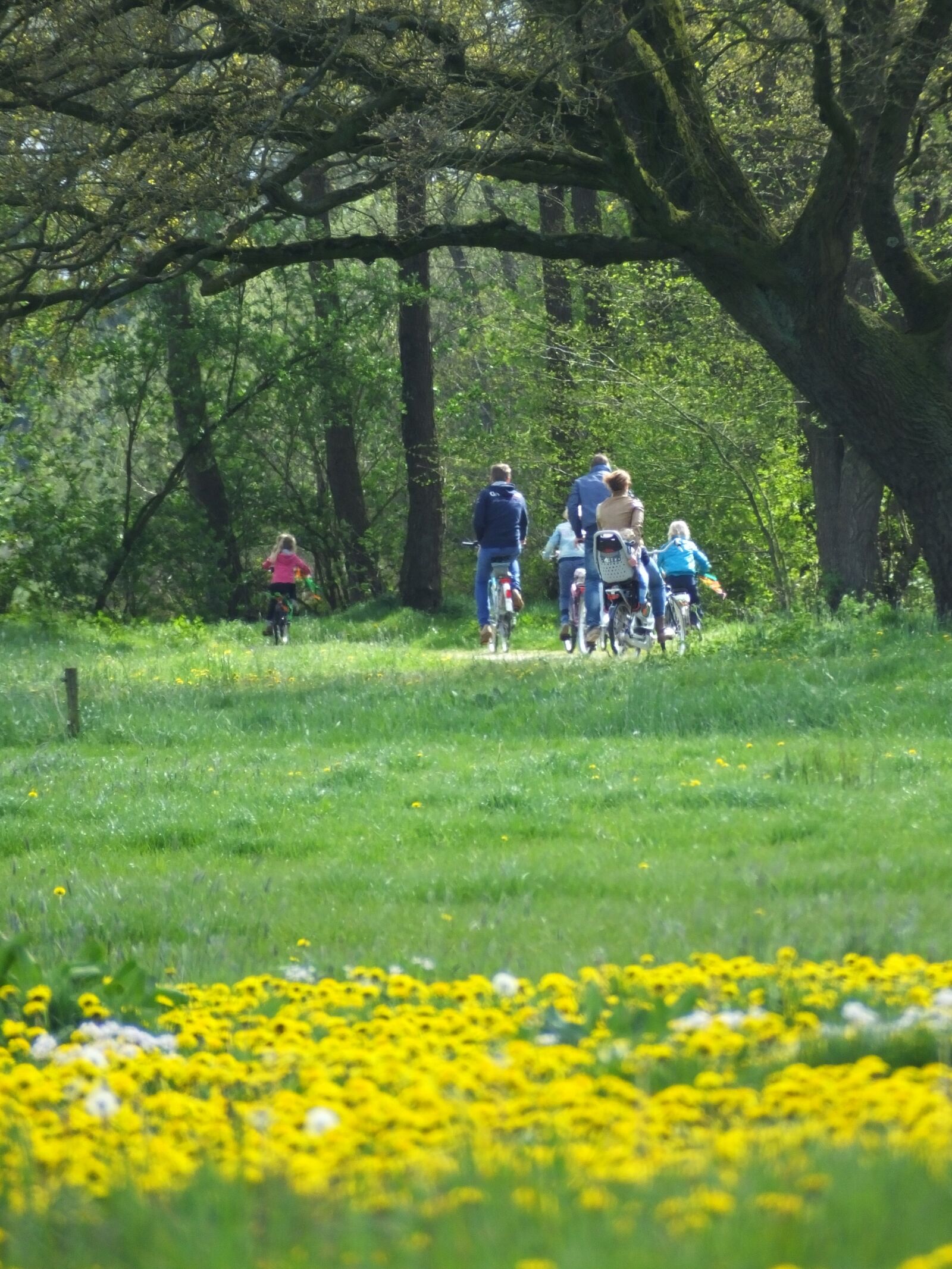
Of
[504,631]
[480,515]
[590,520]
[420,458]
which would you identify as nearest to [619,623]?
[590,520]

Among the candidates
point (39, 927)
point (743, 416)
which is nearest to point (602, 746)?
point (39, 927)

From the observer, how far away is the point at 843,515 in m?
21.7

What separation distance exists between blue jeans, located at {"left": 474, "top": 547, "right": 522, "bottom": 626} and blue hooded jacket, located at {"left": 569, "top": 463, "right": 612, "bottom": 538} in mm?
1746

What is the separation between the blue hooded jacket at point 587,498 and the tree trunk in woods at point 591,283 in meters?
10.8

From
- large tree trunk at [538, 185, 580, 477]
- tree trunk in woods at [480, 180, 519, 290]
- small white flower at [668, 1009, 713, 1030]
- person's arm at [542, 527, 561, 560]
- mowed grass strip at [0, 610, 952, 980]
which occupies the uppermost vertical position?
tree trunk in woods at [480, 180, 519, 290]

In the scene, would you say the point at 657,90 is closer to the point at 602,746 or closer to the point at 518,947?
the point at 602,746

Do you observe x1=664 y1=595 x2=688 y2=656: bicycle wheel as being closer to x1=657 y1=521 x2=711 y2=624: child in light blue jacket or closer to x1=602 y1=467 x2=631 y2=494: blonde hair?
x1=657 y1=521 x2=711 y2=624: child in light blue jacket

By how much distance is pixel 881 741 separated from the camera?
9820 mm

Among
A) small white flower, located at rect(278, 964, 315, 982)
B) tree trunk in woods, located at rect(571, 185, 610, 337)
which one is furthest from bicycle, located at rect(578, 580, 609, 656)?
small white flower, located at rect(278, 964, 315, 982)

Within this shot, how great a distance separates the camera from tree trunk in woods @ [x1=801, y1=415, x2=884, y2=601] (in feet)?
69.7

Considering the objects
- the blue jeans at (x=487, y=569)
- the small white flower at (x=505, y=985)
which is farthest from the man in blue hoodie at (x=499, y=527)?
the small white flower at (x=505, y=985)

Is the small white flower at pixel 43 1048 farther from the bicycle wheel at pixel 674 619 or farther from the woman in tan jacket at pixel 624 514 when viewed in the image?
the bicycle wheel at pixel 674 619

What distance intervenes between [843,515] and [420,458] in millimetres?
11327

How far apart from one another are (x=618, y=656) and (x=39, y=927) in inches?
455
